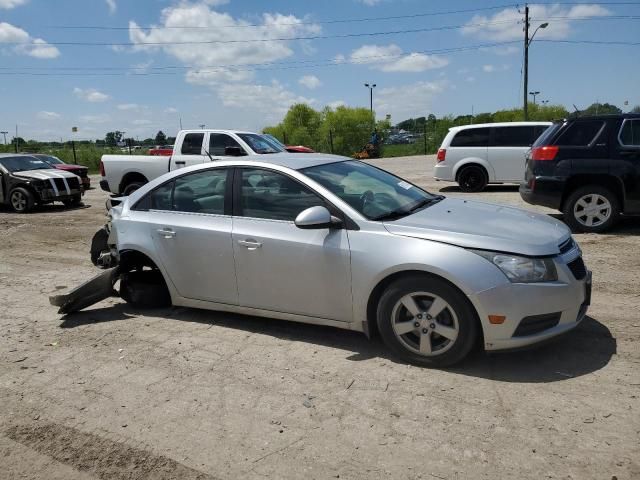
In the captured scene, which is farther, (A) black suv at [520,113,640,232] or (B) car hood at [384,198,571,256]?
(A) black suv at [520,113,640,232]

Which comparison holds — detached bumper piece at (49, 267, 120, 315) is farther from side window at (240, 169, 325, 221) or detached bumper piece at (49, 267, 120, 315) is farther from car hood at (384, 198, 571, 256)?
car hood at (384, 198, 571, 256)

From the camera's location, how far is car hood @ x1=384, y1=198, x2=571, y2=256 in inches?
149

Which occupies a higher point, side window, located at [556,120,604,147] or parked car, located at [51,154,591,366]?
side window, located at [556,120,604,147]

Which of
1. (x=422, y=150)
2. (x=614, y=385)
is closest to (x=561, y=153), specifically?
(x=614, y=385)

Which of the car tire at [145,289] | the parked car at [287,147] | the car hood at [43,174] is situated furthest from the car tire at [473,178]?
the car tire at [145,289]

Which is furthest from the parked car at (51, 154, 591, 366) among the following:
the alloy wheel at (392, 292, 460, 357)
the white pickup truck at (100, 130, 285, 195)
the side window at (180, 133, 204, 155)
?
the side window at (180, 133, 204, 155)

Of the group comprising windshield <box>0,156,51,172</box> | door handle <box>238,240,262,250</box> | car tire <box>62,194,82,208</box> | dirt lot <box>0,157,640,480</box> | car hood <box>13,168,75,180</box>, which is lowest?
dirt lot <box>0,157,640,480</box>

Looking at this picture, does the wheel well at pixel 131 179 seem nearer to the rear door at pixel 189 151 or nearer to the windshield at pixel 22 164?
the rear door at pixel 189 151

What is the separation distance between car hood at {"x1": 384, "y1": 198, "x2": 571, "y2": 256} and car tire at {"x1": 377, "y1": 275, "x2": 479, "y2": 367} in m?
0.34

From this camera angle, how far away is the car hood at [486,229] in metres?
3.79

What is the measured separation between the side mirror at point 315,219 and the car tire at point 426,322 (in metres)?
0.66

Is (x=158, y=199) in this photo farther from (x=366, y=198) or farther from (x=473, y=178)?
(x=473, y=178)

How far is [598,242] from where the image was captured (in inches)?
309

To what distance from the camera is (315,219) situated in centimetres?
411
